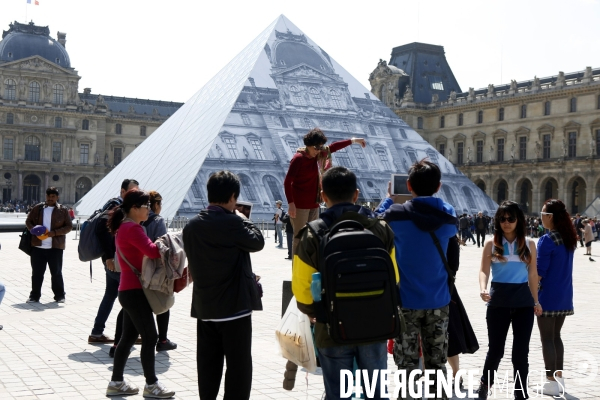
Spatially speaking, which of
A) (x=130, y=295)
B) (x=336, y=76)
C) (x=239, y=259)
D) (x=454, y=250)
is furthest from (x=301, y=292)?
(x=336, y=76)

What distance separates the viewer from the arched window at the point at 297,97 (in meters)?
21.2

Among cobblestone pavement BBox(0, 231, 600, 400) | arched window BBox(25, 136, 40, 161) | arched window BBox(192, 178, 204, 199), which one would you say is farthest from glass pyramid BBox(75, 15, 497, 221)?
arched window BBox(25, 136, 40, 161)

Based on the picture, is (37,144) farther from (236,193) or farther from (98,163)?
(236,193)

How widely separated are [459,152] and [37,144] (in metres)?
31.3

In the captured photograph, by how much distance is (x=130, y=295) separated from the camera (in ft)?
12.4

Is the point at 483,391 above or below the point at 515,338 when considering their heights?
below

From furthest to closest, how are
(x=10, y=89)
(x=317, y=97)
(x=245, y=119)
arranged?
(x=10, y=89) → (x=317, y=97) → (x=245, y=119)

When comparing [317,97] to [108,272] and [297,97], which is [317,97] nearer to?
[297,97]

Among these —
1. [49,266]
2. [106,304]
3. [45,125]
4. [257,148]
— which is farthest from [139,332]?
[45,125]

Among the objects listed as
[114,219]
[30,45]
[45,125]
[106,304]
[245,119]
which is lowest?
[106,304]

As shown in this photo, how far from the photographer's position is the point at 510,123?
43.1m

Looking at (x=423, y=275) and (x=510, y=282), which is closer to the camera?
(x=423, y=275)

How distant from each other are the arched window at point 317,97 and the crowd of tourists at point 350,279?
17053 millimetres

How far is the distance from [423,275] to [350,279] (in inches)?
28.8
